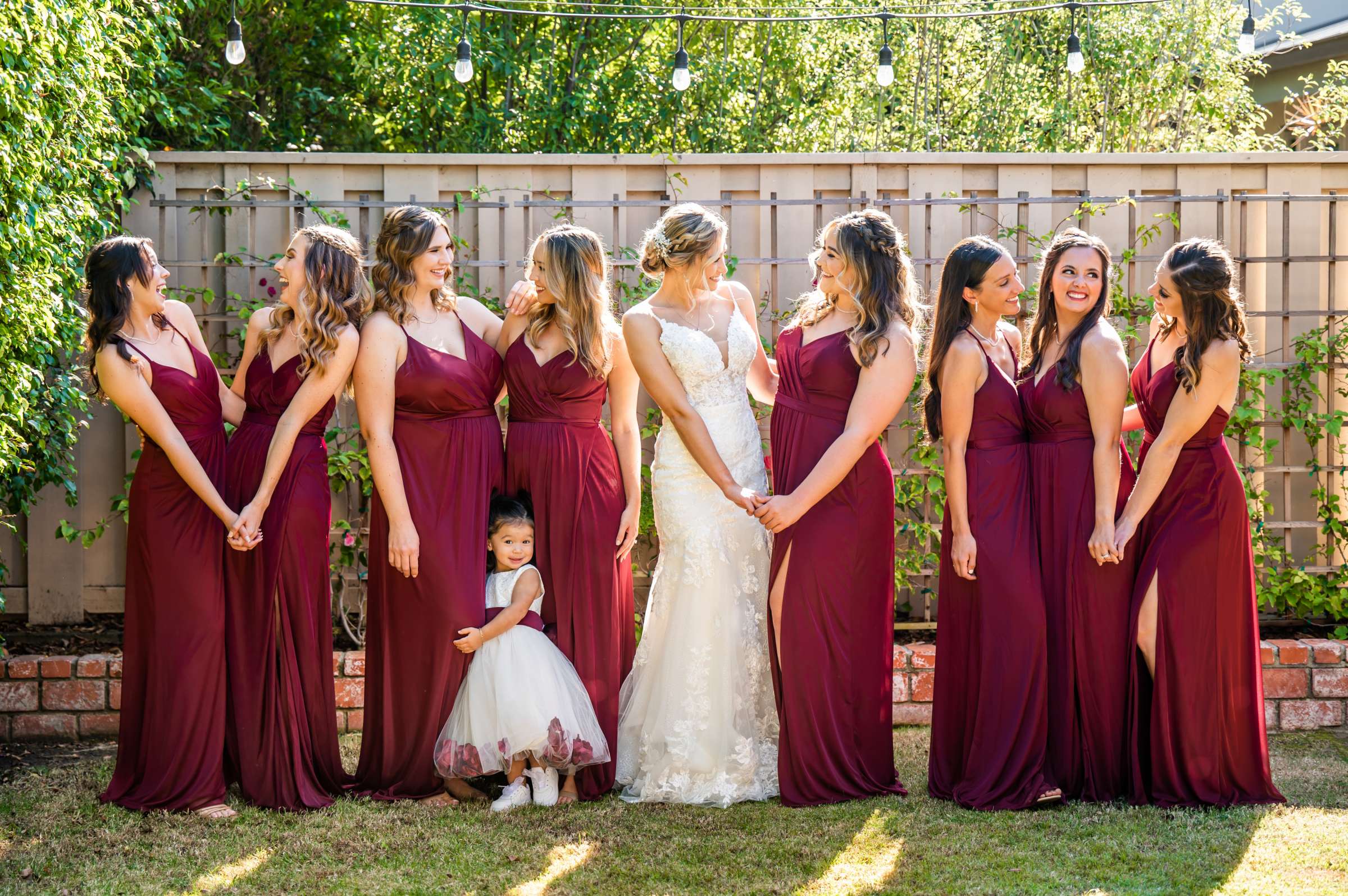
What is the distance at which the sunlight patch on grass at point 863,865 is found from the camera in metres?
3.41

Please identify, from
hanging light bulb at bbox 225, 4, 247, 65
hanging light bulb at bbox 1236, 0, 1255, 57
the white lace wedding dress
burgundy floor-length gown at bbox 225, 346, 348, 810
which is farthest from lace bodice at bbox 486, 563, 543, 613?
hanging light bulb at bbox 1236, 0, 1255, 57

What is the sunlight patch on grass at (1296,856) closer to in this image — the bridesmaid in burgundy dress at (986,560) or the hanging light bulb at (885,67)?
the bridesmaid in burgundy dress at (986,560)

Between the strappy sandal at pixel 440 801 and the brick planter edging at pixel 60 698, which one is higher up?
the brick planter edging at pixel 60 698

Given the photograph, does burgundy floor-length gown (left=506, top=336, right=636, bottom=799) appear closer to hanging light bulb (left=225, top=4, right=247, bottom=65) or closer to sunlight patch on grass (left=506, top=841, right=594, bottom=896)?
sunlight patch on grass (left=506, top=841, right=594, bottom=896)

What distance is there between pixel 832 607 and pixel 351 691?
216cm

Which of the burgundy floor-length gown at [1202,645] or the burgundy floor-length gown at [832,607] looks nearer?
the burgundy floor-length gown at [1202,645]

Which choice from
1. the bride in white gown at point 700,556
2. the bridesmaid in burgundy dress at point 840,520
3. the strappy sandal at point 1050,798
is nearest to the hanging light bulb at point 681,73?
the bride in white gown at point 700,556

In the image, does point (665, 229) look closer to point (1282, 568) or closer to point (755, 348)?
point (755, 348)

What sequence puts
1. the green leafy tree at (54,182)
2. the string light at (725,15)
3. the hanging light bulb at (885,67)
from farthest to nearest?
1. the hanging light bulb at (885,67)
2. the string light at (725,15)
3. the green leafy tree at (54,182)

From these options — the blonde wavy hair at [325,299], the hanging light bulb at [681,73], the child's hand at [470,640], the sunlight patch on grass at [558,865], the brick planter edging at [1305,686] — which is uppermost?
the hanging light bulb at [681,73]

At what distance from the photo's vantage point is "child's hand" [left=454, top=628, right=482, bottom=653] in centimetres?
416

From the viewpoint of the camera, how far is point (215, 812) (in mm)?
4043

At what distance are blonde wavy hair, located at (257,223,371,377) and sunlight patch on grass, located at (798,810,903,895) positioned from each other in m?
2.17

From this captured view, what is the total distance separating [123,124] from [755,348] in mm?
2937
